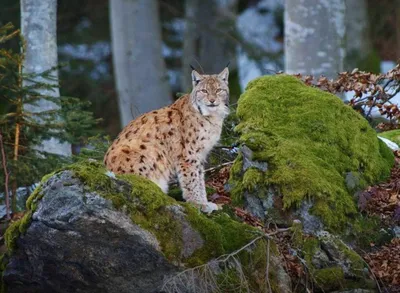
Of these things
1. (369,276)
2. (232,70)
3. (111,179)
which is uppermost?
(232,70)

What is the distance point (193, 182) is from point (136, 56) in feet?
36.8

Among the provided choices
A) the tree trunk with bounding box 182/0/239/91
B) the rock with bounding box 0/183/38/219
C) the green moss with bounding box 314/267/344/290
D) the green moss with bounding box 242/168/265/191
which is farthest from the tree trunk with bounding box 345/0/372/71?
the green moss with bounding box 314/267/344/290

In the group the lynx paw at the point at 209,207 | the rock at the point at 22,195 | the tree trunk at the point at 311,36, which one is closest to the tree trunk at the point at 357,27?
the tree trunk at the point at 311,36

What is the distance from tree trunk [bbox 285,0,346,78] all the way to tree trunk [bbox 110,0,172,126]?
5.22 metres

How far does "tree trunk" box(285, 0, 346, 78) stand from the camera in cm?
1538

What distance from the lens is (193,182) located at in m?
9.42

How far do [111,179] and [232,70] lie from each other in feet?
51.8

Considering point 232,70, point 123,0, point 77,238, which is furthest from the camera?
point 232,70

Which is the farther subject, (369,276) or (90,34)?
(90,34)

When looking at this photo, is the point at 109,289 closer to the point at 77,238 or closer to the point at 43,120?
the point at 77,238

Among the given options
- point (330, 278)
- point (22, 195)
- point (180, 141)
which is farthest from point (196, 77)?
point (22, 195)

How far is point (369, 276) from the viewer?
8.57 meters

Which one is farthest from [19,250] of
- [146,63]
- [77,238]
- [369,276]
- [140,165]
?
[146,63]

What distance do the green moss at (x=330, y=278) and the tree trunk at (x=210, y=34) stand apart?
47.0 ft
